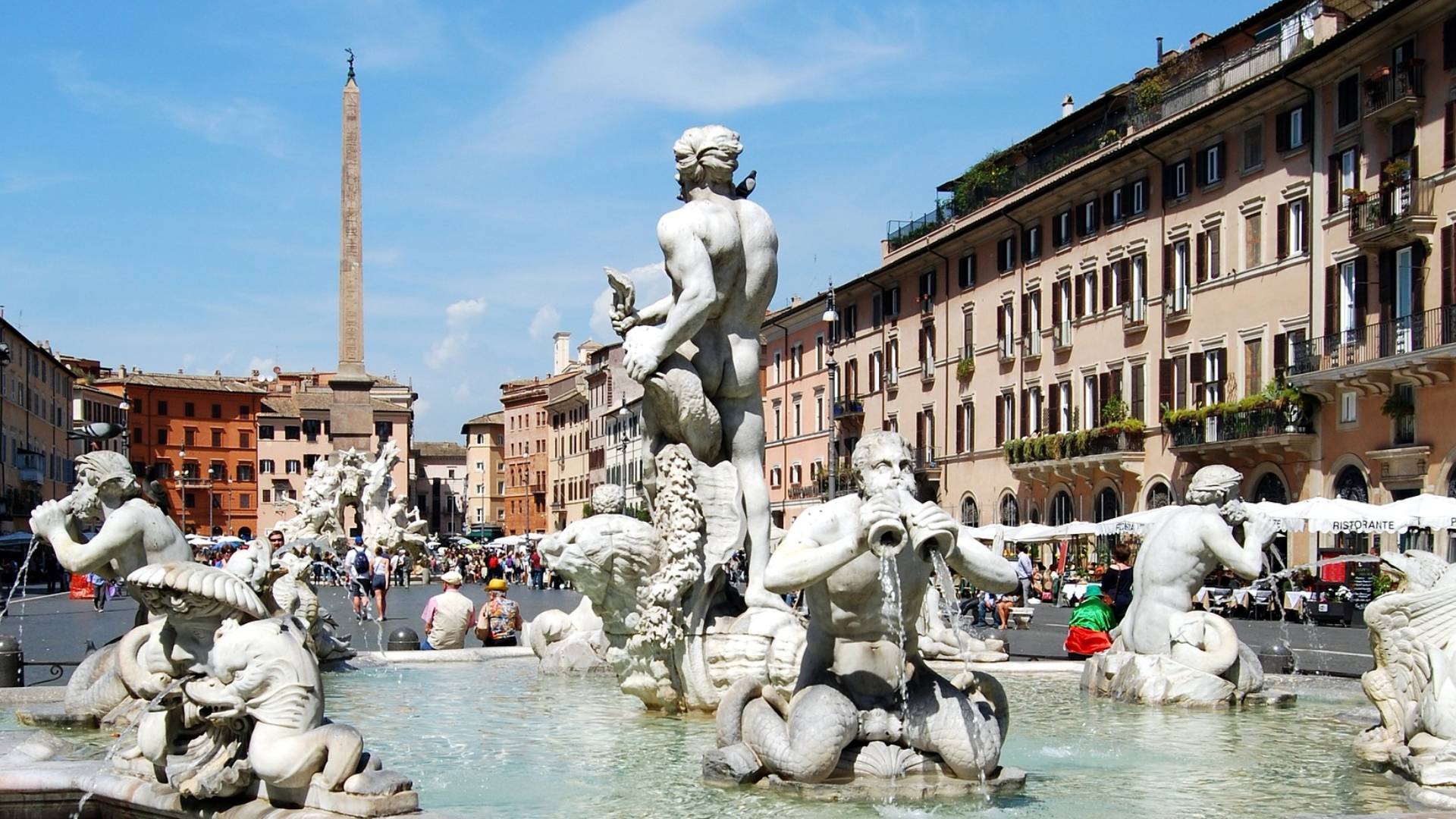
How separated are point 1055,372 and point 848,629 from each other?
48146 millimetres

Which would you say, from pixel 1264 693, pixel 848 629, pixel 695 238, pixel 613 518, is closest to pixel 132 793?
pixel 848 629

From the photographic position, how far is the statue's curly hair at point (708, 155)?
9.27 m

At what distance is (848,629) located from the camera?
645cm

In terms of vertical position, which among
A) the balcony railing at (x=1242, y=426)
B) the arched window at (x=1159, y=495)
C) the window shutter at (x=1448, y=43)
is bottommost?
the arched window at (x=1159, y=495)

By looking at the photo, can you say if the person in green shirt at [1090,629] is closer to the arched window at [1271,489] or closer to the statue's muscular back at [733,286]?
the statue's muscular back at [733,286]

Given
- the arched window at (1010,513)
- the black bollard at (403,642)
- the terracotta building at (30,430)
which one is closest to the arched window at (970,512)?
the arched window at (1010,513)

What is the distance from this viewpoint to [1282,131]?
40.6 metres

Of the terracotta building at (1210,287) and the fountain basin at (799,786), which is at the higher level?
the terracotta building at (1210,287)

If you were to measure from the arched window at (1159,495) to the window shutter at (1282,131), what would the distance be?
9.84 metres

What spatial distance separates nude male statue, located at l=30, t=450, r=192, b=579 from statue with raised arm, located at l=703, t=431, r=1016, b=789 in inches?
134

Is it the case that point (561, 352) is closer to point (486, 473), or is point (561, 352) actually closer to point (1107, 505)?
point (486, 473)

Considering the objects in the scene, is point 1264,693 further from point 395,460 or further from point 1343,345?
point 395,460

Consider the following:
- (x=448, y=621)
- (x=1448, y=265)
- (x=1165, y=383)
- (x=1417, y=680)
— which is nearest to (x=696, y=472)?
(x=1417, y=680)

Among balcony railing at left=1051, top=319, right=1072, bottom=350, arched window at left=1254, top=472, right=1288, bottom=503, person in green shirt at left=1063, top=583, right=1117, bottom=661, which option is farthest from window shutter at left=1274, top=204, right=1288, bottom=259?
person in green shirt at left=1063, top=583, right=1117, bottom=661
